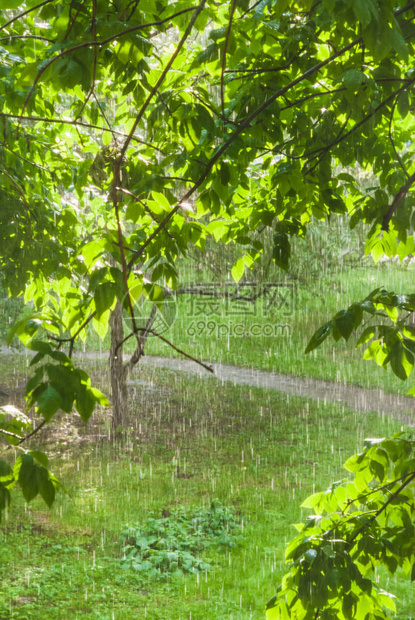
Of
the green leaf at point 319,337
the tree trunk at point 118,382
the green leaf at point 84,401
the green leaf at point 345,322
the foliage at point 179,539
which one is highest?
the green leaf at point 345,322

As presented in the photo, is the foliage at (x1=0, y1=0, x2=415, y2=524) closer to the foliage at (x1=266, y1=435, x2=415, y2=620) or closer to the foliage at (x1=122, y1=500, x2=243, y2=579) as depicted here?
the foliage at (x1=266, y1=435, x2=415, y2=620)

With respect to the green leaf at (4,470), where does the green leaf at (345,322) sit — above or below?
above

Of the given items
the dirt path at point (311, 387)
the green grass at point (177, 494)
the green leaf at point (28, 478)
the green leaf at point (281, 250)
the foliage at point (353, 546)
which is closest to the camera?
the green leaf at point (28, 478)

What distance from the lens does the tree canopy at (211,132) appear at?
1204mm

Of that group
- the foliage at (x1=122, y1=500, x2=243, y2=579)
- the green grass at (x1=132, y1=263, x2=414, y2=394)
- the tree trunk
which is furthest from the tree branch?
the green grass at (x1=132, y1=263, x2=414, y2=394)

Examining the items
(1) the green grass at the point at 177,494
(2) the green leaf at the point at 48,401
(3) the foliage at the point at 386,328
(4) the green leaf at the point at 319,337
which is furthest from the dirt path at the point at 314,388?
(2) the green leaf at the point at 48,401

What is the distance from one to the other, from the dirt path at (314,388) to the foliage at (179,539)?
5.03 metres

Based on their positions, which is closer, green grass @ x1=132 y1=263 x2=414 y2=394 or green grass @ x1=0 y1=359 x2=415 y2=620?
green grass @ x1=0 y1=359 x2=415 y2=620

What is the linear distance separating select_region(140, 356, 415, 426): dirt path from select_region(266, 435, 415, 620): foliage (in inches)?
345

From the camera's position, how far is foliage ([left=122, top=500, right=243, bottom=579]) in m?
5.41

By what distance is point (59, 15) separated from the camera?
5.07 feet

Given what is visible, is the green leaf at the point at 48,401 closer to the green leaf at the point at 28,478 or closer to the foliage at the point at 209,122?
the foliage at the point at 209,122

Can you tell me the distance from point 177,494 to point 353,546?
5715 mm

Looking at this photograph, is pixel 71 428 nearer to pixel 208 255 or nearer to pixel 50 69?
pixel 208 255
